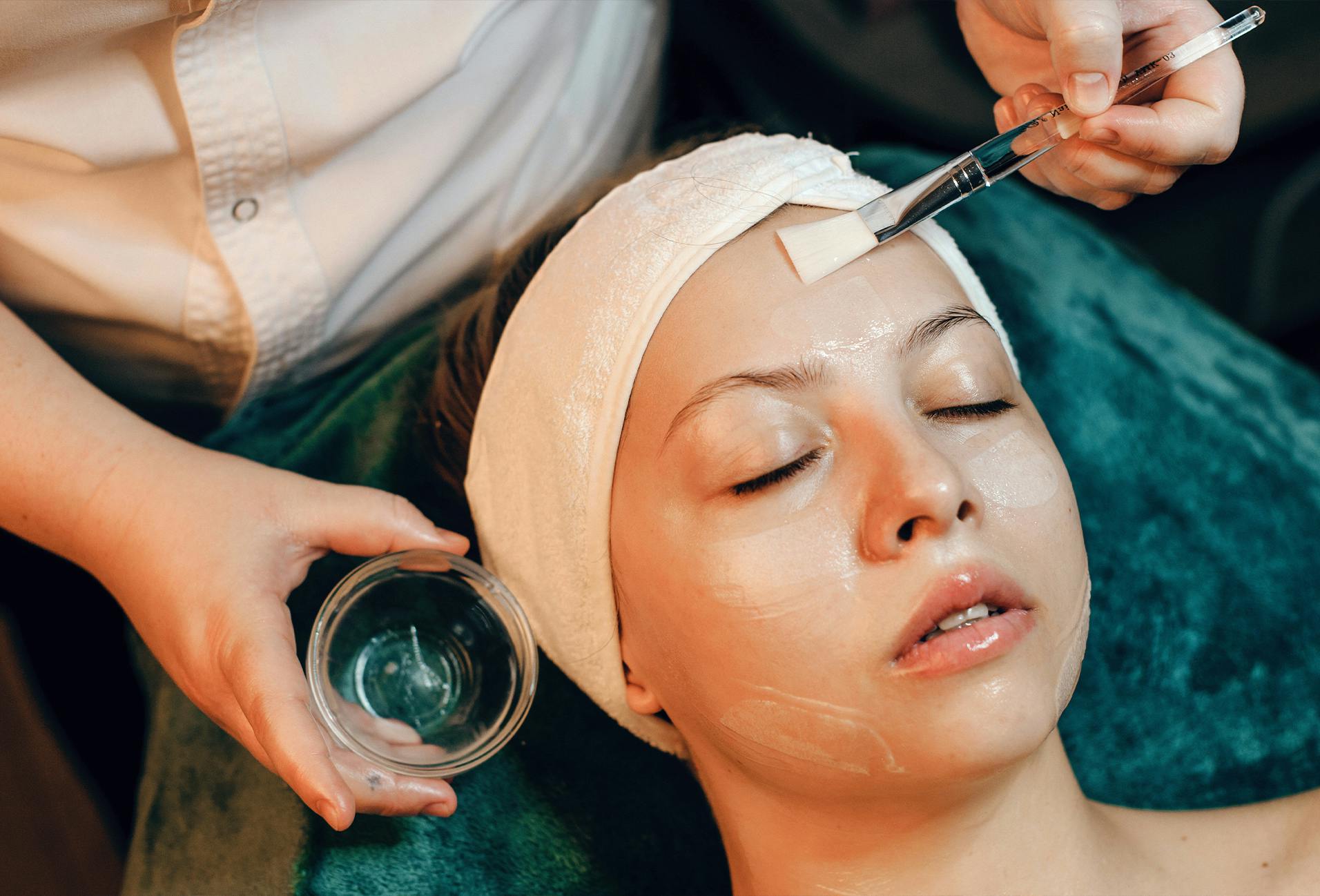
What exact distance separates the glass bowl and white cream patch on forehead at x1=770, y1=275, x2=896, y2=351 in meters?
0.47

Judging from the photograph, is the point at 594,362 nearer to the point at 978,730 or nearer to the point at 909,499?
the point at 909,499

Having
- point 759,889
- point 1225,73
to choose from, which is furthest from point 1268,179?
point 759,889

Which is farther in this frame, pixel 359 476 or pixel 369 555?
pixel 359 476

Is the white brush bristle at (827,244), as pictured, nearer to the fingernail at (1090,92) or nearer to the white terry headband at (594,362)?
the white terry headband at (594,362)

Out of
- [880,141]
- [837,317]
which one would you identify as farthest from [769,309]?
[880,141]

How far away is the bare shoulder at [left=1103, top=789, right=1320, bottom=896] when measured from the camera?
1081mm

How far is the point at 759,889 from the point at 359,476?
71 centimetres

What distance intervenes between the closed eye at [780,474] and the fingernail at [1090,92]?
40 centimetres

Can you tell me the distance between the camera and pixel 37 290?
1.22m

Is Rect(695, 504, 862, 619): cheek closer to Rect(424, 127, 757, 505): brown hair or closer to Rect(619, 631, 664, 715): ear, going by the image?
Rect(619, 631, 664, 715): ear

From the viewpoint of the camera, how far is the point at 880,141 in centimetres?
205

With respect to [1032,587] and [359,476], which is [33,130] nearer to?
[359,476]

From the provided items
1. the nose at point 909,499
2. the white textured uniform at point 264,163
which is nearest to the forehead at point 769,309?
the nose at point 909,499

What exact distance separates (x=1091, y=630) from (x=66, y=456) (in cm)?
125
